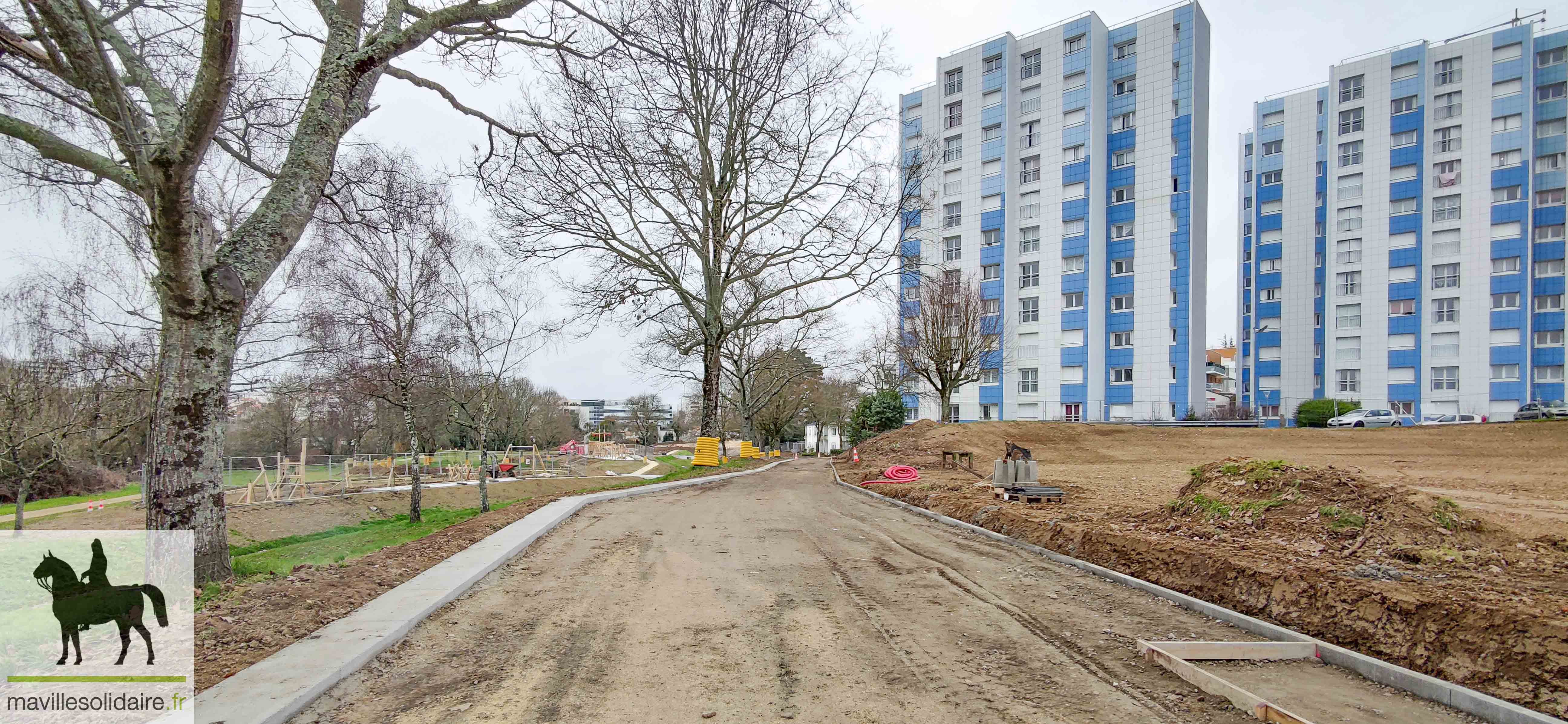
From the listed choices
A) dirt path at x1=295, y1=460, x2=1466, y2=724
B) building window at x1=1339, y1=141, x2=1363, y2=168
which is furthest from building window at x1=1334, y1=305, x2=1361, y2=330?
dirt path at x1=295, y1=460, x2=1466, y2=724

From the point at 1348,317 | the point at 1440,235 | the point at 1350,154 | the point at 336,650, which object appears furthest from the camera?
the point at 1350,154

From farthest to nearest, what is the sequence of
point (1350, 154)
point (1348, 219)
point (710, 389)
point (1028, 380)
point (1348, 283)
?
point (1350, 154) < point (1348, 219) < point (1348, 283) < point (1028, 380) < point (710, 389)

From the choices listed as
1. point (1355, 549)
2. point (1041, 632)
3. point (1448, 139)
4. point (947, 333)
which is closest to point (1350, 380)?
point (1448, 139)

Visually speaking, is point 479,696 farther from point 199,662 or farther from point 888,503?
point 888,503

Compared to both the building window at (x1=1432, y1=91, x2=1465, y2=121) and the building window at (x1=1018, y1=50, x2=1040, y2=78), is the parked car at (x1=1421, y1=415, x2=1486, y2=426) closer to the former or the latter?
the building window at (x1=1432, y1=91, x2=1465, y2=121)

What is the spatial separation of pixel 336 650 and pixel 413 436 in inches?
474

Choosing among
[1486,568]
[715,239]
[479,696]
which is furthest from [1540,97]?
Result: [479,696]

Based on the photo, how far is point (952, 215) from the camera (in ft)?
153

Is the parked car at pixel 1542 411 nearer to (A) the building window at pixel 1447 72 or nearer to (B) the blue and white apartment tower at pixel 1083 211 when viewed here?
(B) the blue and white apartment tower at pixel 1083 211

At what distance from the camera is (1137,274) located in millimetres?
40188

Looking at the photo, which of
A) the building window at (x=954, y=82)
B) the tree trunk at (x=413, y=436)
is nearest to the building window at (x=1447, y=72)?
the building window at (x=954, y=82)

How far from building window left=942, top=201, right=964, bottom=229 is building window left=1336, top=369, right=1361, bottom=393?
25937 mm

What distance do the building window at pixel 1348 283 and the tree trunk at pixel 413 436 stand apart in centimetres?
5339

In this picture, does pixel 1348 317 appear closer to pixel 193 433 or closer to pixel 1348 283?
pixel 1348 283
